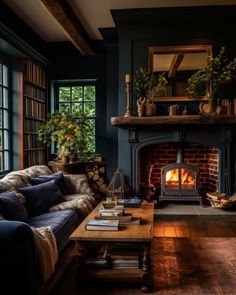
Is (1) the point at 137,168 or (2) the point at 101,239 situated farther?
(1) the point at 137,168

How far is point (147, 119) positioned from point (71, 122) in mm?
1446

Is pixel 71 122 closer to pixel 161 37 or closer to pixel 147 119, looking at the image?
pixel 147 119

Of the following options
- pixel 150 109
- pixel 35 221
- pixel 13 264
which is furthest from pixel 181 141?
pixel 13 264

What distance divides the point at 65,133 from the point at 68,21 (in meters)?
1.76

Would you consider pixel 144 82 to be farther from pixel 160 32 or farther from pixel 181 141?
pixel 181 141

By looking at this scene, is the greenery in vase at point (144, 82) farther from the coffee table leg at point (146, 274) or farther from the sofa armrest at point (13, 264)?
the sofa armrest at point (13, 264)

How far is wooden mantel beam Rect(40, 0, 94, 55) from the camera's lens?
402cm

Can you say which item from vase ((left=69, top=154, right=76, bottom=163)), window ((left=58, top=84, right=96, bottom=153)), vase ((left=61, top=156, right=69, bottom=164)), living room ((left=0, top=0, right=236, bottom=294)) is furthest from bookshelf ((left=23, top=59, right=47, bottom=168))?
vase ((left=69, top=154, right=76, bottom=163))

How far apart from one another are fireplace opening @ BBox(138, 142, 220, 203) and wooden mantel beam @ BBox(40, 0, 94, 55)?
6.48 feet

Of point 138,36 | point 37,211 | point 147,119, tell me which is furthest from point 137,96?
point 37,211

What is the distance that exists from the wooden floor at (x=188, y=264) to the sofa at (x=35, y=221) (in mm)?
317

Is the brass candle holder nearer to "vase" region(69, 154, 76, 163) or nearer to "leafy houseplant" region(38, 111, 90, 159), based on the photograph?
"leafy houseplant" region(38, 111, 90, 159)

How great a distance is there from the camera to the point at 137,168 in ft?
16.4

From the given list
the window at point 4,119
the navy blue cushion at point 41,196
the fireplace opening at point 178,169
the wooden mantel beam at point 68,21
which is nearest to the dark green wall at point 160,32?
the fireplace opening at point 178,169
